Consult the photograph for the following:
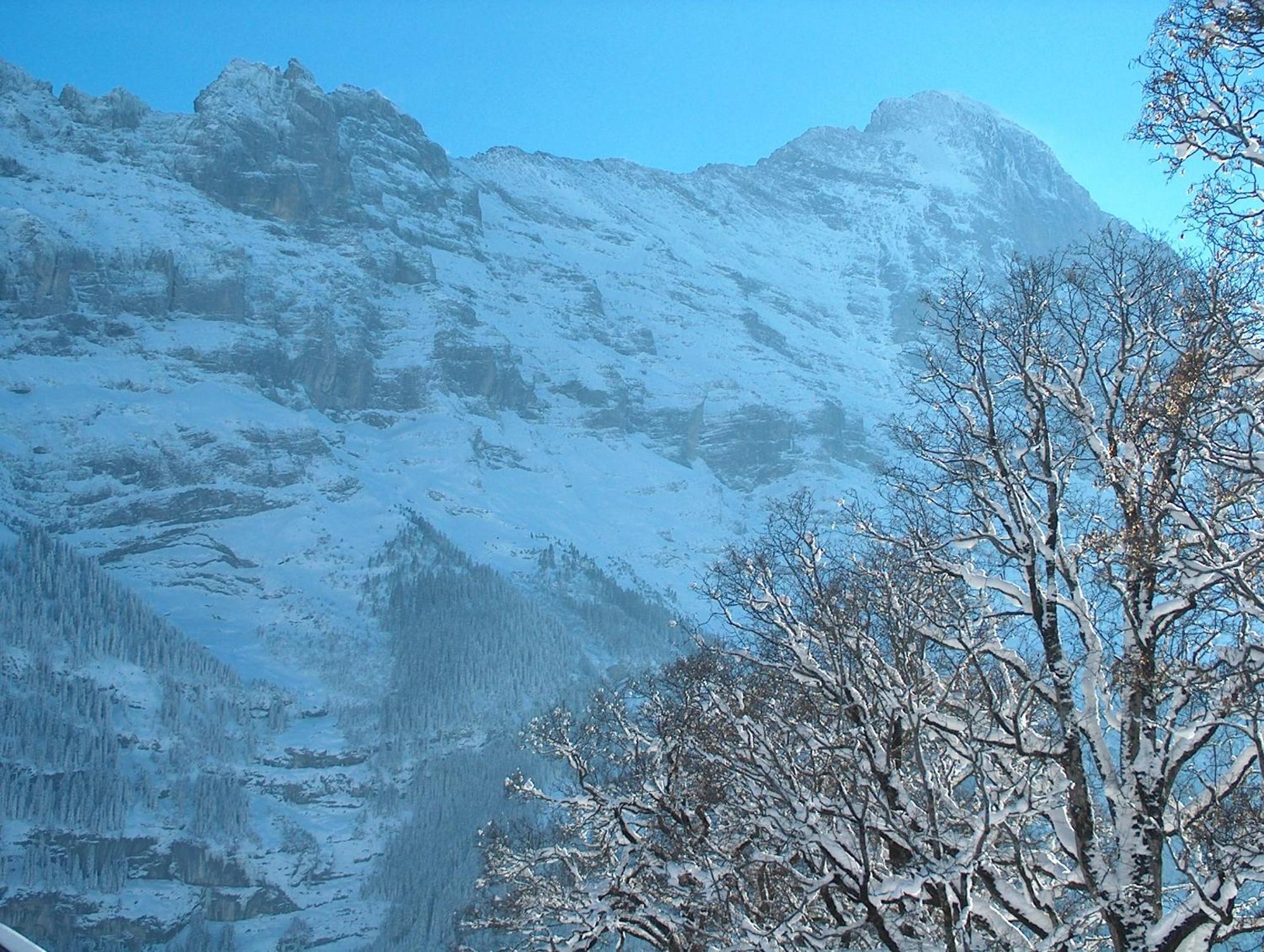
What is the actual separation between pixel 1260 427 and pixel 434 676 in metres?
159

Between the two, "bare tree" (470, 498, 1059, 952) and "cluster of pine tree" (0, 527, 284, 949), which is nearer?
"bare tree" (470, 498, 1059, 952)

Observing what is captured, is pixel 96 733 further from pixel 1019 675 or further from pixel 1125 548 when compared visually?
pixel 1125 548

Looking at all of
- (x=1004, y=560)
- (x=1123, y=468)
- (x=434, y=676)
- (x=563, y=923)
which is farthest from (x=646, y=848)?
(x=434, y=676)

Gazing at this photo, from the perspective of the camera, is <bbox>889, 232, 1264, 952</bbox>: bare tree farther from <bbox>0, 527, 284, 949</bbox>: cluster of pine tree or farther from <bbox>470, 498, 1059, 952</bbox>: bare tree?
<bbox>0, 527, 284, 949</bbox>: cluster of pine tree

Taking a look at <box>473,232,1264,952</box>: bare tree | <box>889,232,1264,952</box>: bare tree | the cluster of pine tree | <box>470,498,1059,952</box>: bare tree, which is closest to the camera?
<box>889,232,1264,952</box>: bare tree

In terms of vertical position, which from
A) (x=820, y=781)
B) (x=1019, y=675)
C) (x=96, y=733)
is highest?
(x=1019, y=675)

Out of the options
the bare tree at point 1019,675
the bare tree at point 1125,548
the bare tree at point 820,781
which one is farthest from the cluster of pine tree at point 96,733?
the bare tree at point 1125,548

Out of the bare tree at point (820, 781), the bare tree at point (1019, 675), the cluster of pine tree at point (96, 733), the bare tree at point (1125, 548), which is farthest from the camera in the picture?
the cluster of pine tree at point (96, 733)

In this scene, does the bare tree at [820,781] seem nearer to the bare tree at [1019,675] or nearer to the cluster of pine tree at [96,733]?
the bare tree at [1019,675]

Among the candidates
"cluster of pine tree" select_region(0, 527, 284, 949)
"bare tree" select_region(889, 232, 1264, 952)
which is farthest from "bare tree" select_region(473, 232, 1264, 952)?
"cluster of pine tree" select_region(0, 527, 284, 949)

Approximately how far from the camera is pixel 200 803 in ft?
424

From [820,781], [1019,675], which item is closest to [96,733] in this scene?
[820,781]

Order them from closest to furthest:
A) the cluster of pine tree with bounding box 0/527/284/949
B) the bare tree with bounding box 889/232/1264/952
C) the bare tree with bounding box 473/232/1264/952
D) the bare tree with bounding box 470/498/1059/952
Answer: the bare tree with bounding box 889/232/1264/952 → the bare tree with bounding box 473/232/1264/952 → the bare tree with bounding box 470/498/1059/952 → the cluster of pine tree with bounding box 0/527/284/949

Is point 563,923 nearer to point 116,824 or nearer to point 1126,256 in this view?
point 1126,256
